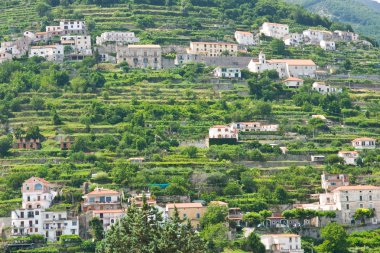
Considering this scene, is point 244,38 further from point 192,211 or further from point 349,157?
point 192,211

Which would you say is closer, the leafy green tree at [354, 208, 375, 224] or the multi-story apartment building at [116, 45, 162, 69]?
the leafy green tree at [354, 208, 375, 224]

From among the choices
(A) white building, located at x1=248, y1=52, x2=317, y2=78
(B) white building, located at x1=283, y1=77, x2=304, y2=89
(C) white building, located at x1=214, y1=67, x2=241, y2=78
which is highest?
(A) white building, located at x1=248, y1=52, x2=317, y2=78

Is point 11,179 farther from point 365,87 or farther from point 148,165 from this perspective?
point 365,87

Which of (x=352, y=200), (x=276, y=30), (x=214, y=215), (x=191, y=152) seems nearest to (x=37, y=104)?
(x=191, y=152)

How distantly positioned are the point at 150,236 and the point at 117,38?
6500 cm

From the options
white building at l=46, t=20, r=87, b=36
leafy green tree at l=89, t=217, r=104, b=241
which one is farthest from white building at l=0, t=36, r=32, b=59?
leafy green tree at l=89, t=217, r=104, b=241

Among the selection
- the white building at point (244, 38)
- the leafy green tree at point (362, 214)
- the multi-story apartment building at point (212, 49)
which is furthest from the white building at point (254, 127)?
the white building at point (244, 38)

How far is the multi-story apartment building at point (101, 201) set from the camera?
65750mm

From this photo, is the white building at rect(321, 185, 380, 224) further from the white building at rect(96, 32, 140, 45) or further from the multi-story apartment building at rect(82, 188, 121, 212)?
the white building at rect(96, 32, 140, 45)

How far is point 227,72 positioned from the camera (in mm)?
94625

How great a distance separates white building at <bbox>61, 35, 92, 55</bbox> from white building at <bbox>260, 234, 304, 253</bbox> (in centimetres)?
3949

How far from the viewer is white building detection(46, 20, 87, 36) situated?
101875mm

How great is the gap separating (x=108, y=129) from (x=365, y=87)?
91.7 ft

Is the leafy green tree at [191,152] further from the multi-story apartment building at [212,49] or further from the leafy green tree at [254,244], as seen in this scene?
the multi-story apartment building at [212,49]
